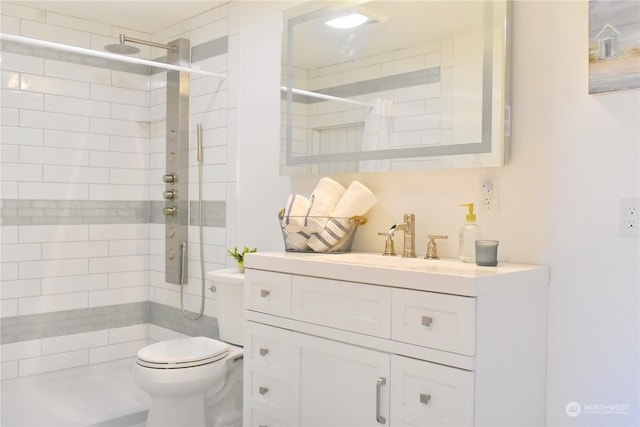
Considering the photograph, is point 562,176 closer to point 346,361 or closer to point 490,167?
point 490,167

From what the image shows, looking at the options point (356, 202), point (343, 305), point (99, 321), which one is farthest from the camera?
point (99, 321)

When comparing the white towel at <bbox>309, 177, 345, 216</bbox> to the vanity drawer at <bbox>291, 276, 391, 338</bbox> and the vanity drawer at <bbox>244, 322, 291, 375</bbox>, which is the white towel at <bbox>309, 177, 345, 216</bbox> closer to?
the vanity drawer at <bbox>291, 276, 391, 338</bbox>

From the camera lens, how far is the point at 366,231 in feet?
8.60

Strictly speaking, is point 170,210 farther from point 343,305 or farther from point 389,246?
point 343,305

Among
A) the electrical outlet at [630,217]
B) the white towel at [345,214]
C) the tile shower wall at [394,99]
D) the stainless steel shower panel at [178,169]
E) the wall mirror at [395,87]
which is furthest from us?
the stainless steel shower panel at [178,169]

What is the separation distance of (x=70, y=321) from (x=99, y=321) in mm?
185

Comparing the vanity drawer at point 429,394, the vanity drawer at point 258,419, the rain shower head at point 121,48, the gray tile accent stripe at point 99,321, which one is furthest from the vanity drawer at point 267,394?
the rain shower head at point 121,48

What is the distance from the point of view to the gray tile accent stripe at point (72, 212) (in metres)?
3.46

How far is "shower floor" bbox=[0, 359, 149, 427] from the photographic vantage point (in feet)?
9.78

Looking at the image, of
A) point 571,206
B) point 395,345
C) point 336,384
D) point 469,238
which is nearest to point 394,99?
point 469,238

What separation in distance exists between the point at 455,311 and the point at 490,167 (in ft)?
2.25

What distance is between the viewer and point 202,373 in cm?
266

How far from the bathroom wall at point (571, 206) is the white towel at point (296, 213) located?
0.62 metres

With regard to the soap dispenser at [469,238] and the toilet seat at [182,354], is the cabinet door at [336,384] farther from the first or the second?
the toilet seat at [182,354]
